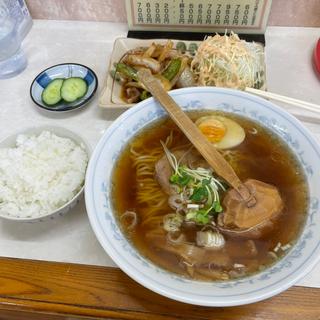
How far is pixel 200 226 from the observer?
110cm

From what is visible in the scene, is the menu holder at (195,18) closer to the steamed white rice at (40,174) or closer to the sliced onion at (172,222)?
the steamed white rice at (40,174)

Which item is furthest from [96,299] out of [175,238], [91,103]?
[91,103]

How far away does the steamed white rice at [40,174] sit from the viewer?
115 cm

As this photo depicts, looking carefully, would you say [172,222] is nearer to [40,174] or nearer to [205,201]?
[205,201]

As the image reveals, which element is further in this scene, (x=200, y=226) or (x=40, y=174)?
(x=40, y=174)

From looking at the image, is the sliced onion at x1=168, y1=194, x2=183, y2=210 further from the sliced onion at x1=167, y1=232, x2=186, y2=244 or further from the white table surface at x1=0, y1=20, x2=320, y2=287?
the white table surface at x1=0, y1=20, x2=320, y2=287

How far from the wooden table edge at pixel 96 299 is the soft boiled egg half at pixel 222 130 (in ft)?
1.64

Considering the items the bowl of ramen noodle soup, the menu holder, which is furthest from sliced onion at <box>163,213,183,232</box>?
the menu holder

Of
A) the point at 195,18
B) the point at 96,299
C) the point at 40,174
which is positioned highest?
the point at 195,18

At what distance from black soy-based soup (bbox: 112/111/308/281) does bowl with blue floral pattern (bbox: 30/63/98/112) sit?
395 mm

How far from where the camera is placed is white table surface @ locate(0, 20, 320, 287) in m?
1.15

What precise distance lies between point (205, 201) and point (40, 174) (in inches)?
21.4

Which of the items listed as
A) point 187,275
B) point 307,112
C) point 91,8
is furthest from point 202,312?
point 91,8

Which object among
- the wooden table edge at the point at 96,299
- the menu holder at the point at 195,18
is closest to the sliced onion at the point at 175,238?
the wooden table edge at the point at 96,299
